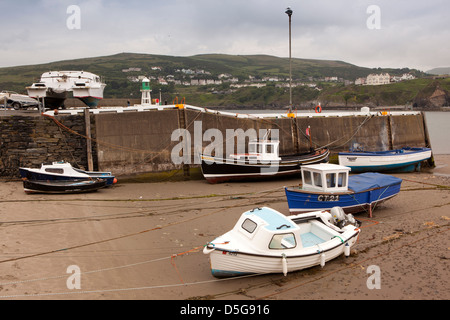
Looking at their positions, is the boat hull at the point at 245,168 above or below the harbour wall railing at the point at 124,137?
below

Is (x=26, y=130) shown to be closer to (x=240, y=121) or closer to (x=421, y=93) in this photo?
(x=240, y=121)

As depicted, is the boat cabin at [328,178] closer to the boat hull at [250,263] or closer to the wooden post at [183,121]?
the boat hull at [250,263]

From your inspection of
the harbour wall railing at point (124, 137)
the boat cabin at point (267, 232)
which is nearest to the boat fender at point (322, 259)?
the boat cabin at point (267, 232)

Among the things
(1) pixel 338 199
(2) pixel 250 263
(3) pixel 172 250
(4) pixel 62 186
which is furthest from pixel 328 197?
(4) pixel 62 186

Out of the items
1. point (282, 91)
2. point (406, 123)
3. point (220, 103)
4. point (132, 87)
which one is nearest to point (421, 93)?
point (282, 91)

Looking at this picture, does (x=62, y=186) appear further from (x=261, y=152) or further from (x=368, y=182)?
(x=368, y=182)

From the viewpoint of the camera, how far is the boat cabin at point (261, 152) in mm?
19578

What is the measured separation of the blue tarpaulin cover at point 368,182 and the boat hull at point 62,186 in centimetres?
1041

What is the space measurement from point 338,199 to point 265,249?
210 inches

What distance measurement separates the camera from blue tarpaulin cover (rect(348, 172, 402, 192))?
13.6 meters

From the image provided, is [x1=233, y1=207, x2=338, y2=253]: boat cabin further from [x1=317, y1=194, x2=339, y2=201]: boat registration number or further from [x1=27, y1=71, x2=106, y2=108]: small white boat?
[x1=27, y1=71, x2=106, y2=108]: small white boat

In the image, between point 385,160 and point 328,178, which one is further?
point 385,160

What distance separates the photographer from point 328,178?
1310cm
